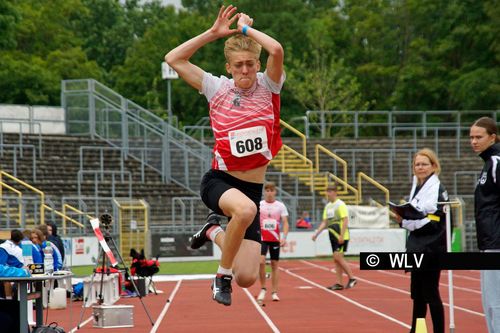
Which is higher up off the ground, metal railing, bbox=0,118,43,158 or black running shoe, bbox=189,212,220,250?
metal railing, bbox=0,118,43,158

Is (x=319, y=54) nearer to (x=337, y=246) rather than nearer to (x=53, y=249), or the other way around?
(x=337, y=246)

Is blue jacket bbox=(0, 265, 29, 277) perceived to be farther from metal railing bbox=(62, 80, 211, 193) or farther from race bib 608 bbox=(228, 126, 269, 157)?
metal railing bbox=(62, 80, 211, 193)

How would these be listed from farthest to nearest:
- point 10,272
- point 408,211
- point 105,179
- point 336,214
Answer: point 105,179 → point 336,214 → point 408,211 → point 10,272

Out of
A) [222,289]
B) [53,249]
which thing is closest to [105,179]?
[53,249]

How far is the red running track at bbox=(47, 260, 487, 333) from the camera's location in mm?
14373

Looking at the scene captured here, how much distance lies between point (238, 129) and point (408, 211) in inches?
116

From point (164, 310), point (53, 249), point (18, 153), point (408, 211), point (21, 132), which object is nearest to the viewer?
point (408, 211)

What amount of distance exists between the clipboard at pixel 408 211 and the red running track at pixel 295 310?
A: 8.45 ft

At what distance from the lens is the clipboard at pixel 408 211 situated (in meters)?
11.1

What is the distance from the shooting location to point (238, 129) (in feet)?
28.9

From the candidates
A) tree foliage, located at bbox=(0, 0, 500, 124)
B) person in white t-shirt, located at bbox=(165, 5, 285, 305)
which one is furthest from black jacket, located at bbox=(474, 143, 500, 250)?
tree foliage, located at bbox=(0, 0, 500, 124)

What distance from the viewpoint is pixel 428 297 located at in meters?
10.6

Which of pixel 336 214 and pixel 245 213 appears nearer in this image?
pixel 245 213

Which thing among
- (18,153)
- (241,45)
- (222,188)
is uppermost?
(241,45)
